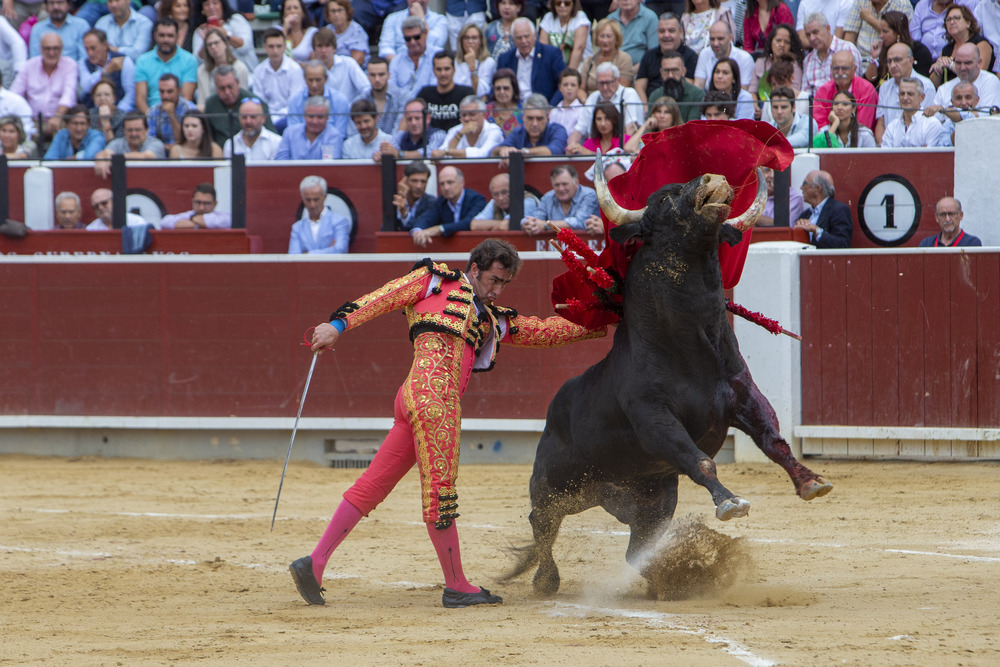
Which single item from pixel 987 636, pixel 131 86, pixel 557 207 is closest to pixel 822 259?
pixel 557 207

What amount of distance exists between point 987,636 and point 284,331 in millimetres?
6181

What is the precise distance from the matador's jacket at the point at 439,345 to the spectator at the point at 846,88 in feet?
14.5

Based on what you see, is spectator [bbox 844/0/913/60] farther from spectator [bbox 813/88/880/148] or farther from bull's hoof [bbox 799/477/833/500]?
bull's hoof [bbox 799/477/833/500]

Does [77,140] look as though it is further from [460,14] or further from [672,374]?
[672,374]

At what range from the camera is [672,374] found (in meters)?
4.36

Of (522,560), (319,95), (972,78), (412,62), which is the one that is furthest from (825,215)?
(522,560)

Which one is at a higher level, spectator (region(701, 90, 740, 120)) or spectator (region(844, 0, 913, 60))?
spectator (region(844, 0, 913, 60))

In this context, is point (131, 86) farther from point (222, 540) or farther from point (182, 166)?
point (222, 540)

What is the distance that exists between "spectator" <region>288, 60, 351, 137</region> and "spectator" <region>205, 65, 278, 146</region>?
0.11 m

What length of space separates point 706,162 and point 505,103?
4765mm

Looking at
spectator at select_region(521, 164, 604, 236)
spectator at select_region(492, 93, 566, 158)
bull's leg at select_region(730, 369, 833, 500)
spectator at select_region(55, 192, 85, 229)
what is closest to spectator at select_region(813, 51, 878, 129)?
spectator at select_region(521, 164, 604, 236)

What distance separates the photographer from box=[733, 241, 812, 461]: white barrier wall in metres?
8.14

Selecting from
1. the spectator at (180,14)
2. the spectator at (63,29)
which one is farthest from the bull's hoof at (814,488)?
the spectator at (63,29)

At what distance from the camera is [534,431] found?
8.76 meters
